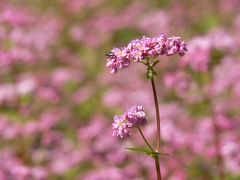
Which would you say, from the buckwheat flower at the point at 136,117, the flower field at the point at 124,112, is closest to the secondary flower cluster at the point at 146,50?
the flower field at the point at 124,112

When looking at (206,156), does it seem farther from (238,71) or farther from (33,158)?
(238,71)

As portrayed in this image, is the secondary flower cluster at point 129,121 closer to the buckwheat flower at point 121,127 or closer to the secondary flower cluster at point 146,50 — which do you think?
the buckwheat flower at point 121,127

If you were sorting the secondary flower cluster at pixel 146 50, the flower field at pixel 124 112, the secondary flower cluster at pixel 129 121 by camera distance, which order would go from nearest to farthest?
the secondary flower cluster at pixel 146 50, the secondary flower cluster at pixel 129 121, the flower field at pixel 124 112

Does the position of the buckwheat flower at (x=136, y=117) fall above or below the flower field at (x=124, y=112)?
below

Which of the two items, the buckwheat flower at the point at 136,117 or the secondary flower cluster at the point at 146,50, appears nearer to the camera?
the secondary flower cluster at the point at 146,50

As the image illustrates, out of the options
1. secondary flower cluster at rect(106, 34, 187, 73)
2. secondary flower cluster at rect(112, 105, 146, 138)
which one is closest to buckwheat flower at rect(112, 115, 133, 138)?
secondary flower cluster at rect(112, 105, 146, 138)

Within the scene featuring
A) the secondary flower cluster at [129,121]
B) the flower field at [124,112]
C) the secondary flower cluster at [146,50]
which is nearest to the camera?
the secondary flower cluster at [146,50]

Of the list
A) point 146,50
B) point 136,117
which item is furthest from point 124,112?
point 146,50

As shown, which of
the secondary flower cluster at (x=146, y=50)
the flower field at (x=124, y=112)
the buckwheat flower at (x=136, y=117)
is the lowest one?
the buckwheat flower at (x=136, y=117)
